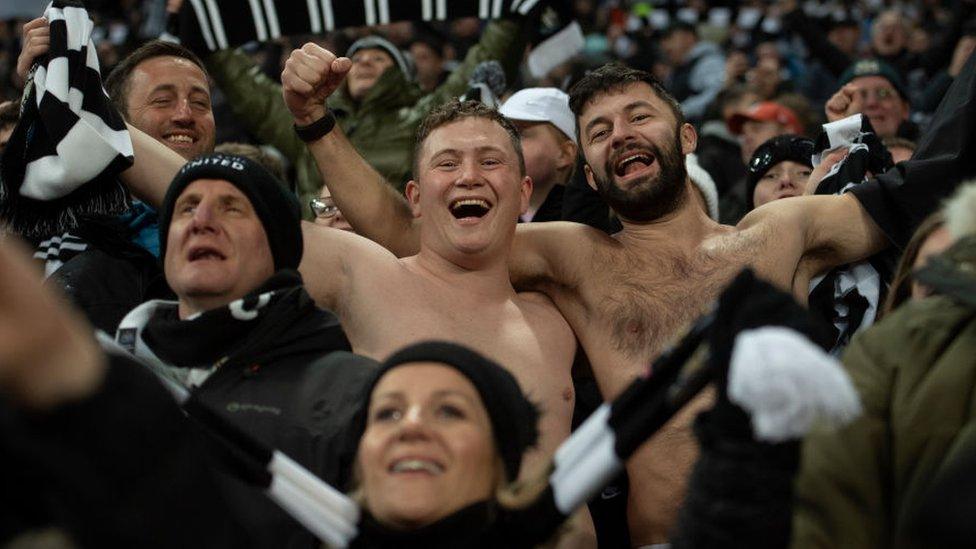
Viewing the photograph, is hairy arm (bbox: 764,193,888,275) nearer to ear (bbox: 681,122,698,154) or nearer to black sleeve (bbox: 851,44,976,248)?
black sleeve (bbox: 851,44,976,248)

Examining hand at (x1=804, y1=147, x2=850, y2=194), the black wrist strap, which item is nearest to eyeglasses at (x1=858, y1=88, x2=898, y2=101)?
hand at (x1=804, y1=147, x2=850, y2=194)

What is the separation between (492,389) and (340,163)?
1.49 m

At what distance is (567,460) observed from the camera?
2.41 metres

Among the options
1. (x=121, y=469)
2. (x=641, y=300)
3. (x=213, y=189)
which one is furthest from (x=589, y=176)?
(x=121, y=469)

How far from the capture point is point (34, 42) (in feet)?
12.0

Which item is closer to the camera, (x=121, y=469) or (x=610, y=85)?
(x=121, y=469)

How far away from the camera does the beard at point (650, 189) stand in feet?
13.7

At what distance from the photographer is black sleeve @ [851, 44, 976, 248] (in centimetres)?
401

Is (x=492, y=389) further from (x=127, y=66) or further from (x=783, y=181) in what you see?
(x=783, y=181)

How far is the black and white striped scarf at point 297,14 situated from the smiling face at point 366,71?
38 cm

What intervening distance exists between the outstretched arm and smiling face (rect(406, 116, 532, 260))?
0.53ft

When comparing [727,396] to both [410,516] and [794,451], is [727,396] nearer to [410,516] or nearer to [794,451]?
[794,451]

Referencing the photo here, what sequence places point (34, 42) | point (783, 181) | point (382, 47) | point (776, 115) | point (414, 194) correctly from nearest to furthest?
1. point (34, 42)
2. point (414, 194)
3. point (783, 181)
4. point (382, 47)
5. point (776, 115)

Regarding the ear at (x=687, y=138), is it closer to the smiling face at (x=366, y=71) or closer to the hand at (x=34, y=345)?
the smiling face at (x=366, y=71)
